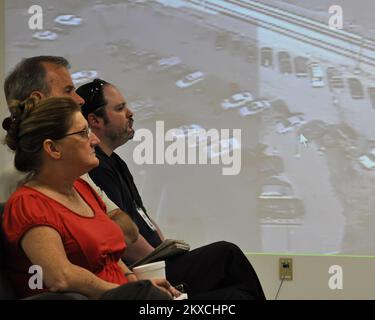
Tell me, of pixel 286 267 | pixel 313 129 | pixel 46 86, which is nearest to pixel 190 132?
pixel 313 129

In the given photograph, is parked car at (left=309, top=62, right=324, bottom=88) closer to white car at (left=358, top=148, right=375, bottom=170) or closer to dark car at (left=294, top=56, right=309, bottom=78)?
dark car at (left=294, top=56, right=309, bottom=78)

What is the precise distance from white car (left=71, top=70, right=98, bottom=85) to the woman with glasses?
1.56 metres

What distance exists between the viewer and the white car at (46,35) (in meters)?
3.93

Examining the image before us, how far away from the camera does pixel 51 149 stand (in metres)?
2.25

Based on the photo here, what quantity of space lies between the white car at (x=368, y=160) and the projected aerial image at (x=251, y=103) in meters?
0.01

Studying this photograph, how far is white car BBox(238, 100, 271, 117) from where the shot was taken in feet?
12.3

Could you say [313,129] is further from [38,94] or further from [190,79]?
[38,94]

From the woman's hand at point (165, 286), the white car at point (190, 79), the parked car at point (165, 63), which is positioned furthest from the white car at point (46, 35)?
the woman's hand at point (165, 286)

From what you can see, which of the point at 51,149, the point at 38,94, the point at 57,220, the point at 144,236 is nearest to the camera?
the point at 57,220

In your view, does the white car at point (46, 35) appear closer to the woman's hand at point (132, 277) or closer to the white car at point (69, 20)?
the white car at point (69, 20)

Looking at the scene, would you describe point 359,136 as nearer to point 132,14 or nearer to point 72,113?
point 132,14

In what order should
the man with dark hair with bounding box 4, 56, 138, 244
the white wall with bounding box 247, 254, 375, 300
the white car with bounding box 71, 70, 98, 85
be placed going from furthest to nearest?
1. the white car with bounding box 71, 70, 98, 85
2. the white wall with bounding box 247, 254, 375, 300
3. the man with dark hair with bounding box 4, 56, 138, 244

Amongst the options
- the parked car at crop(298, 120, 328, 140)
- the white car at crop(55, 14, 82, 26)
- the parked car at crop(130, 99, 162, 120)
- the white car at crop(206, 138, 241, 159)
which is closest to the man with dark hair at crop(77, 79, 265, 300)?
the parked car at crop(130, 99, 162, 120)

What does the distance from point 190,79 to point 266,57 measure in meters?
0.44
